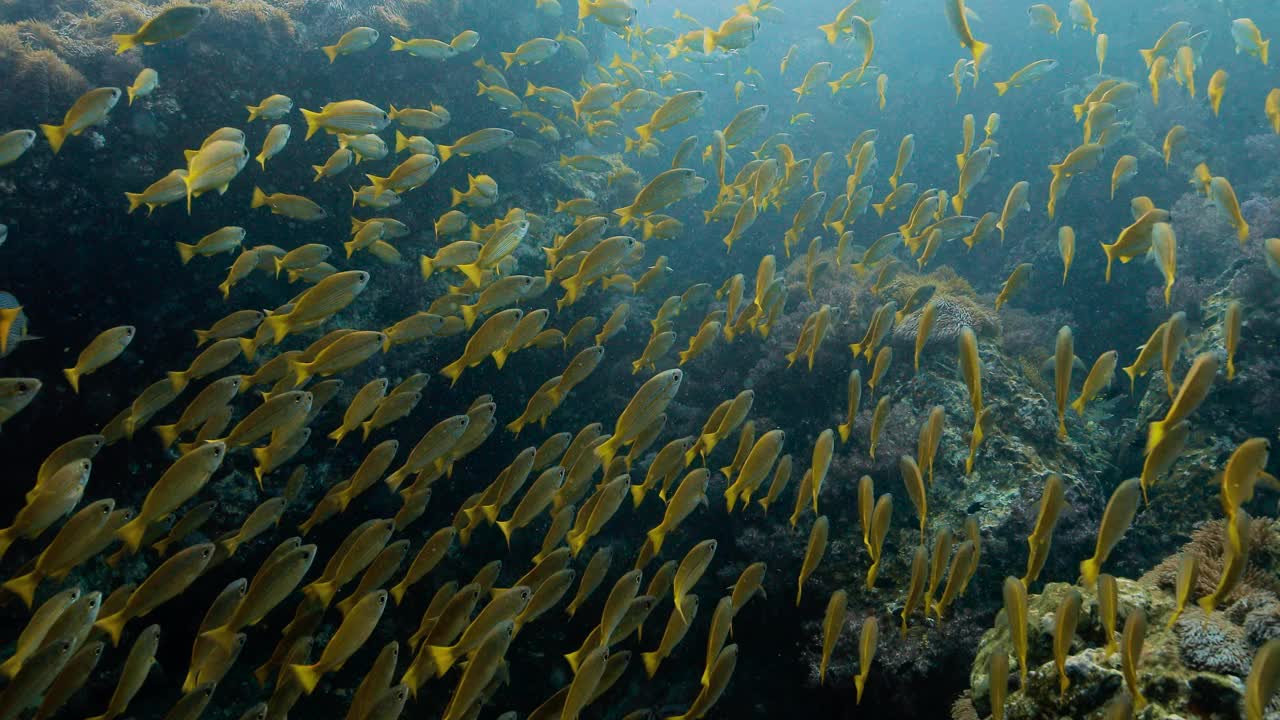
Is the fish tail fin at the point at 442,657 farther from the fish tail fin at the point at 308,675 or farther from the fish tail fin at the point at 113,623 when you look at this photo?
the fish tail fin at the point at 113,623

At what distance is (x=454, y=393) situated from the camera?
7121 mm

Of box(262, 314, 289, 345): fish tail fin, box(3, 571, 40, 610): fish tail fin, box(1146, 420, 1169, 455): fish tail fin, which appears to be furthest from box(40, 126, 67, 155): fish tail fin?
box(1146, 420, 1169, 455): fish tail fin

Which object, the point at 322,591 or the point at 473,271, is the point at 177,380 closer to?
the point at 322,591

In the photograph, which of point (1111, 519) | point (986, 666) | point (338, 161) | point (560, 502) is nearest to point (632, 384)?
point (560, 502)

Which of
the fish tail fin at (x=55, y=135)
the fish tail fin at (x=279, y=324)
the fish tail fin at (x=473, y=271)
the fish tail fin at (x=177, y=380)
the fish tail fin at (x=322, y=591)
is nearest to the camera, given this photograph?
the fish tail fin at (x=322, y=591)

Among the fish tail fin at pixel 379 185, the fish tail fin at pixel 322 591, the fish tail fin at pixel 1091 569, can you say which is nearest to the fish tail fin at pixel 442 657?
the fish tail fin at pixel 322 591

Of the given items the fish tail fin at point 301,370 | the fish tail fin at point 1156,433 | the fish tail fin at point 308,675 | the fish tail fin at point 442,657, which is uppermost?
the fish tail fin at point 1156,433

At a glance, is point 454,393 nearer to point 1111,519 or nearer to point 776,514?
point 776,514

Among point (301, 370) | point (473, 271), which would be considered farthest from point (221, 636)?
point (473, 271)

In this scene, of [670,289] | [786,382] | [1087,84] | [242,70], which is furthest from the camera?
[1087,84]

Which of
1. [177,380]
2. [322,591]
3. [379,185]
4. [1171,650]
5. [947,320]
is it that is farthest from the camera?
[947,320]

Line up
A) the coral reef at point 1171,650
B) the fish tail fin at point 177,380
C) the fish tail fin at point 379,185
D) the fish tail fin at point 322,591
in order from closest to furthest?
A: the coral reef at point 1171,650 → the fish tail fin at point 322,591 → the fish tail fin at point 177,380 → the fish tail fin at point 379,185

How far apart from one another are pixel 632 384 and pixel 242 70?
22.4 ft

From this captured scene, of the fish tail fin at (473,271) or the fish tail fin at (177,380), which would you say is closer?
the fish tail fin at (177,380)
